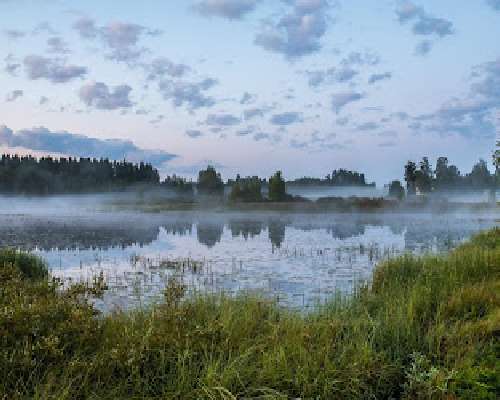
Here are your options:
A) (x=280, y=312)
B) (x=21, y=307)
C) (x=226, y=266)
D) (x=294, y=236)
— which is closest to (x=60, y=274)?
(x=226, y=266)

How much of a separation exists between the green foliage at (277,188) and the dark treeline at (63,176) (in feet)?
233

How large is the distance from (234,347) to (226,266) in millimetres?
13825

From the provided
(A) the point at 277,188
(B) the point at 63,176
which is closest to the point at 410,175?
(A) the point at 277,188

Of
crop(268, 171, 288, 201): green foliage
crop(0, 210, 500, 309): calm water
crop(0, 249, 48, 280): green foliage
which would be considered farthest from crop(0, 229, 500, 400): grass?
crop(268, 171, 288, 201): green foliage

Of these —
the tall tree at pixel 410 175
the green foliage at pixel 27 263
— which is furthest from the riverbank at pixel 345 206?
the green foliage at pixel 27 263

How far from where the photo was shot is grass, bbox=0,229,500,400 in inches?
233

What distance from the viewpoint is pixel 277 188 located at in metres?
104

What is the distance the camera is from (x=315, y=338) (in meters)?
7.63

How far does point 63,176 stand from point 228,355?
155040mm

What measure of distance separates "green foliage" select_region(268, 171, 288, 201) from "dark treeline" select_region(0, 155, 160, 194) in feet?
233

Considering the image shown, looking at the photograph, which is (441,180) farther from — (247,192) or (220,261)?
(220,261)

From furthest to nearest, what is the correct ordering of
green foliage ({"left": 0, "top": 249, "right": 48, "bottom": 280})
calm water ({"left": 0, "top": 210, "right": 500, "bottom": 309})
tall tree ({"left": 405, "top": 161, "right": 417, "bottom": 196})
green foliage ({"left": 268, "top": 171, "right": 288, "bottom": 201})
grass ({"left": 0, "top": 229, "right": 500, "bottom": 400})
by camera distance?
tall tree ({"left": 405, "top": 161, "right": 417, "bottom": 196}) < green foliage ({"left": 268, "top": 171, "right": 288, "bottom": 201}) < green foliage ({"left": 0, "top": 249, "right": 48, "bottom": 280}) < calm water ({"left": 0, "top": 210, "right": 500, "bottom": 309}) < grass ({"left": 0, "top": 229, "right": 500, "bottom": 400})

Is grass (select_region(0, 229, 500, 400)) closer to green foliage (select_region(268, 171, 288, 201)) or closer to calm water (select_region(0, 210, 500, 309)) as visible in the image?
calm water (select_region(0, 210, 500, 309))

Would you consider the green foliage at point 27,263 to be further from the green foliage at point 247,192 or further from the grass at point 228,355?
the green foliage at point 247,192
